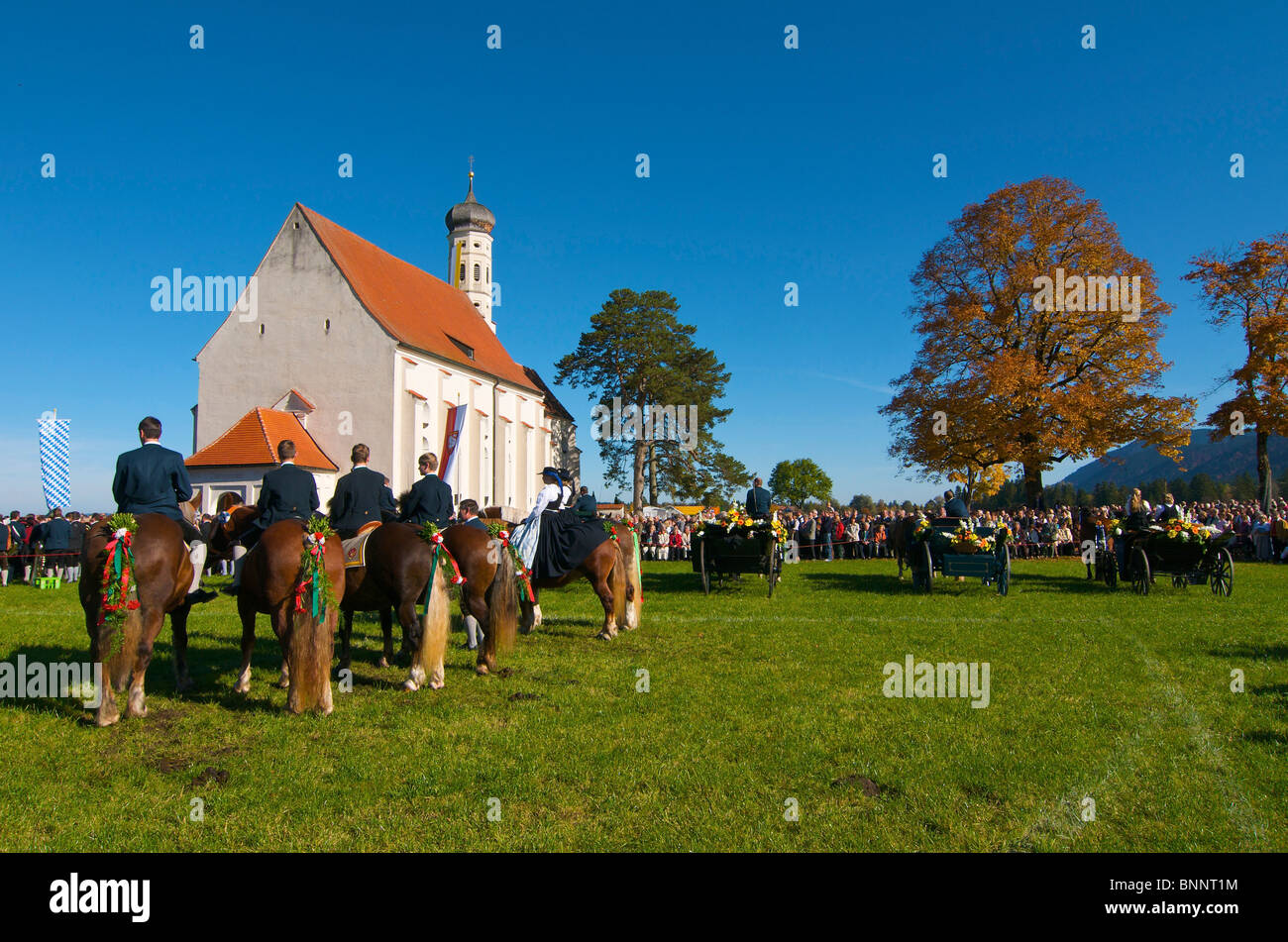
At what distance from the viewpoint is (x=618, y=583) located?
10758 millimetres

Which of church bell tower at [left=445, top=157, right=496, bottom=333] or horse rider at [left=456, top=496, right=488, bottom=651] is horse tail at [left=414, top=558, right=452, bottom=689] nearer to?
horse rider at [left=456, top=496, right=488, bottom=651]

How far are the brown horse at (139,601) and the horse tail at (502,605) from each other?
2.85 metres

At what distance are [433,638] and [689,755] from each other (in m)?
3.07

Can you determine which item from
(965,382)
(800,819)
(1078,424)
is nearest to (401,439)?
(965,382)

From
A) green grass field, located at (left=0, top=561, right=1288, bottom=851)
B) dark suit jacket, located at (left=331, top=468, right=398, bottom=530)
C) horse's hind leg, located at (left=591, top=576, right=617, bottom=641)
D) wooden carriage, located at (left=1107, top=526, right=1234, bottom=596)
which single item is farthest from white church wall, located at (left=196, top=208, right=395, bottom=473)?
Result: wooden carriage, located at (left=1107, top=526, right=1234, bottom=596)

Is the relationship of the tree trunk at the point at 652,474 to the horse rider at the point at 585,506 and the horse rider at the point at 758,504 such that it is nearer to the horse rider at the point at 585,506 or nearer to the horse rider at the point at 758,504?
the horse rider at the point at 758,504

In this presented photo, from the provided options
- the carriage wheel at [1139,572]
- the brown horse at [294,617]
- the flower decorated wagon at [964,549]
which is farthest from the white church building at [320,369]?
the brown horse at [294,617]

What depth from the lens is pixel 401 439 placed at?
37562mm

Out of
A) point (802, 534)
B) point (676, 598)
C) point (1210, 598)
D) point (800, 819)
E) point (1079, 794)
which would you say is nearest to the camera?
point (800, 819)

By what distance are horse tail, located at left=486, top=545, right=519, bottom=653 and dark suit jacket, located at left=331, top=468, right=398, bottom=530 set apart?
1400 millimetres

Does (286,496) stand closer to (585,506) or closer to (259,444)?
(585,506)

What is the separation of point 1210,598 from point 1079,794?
12062mm

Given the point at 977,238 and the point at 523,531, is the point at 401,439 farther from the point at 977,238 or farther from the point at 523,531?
the point at 523,531

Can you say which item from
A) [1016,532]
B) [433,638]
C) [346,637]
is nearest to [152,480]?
[346,637]
